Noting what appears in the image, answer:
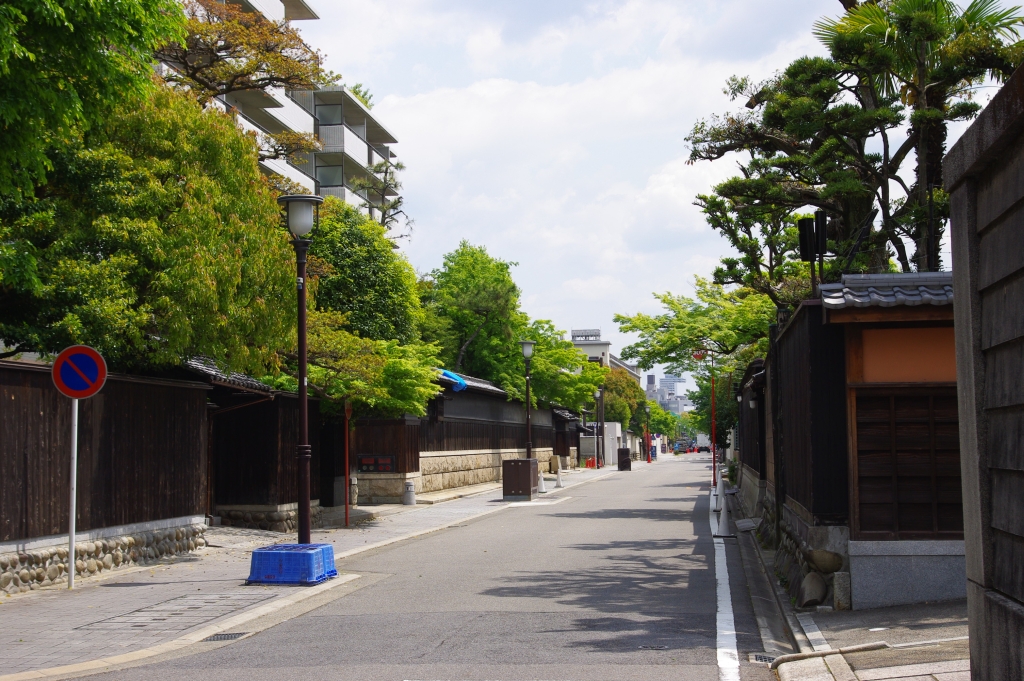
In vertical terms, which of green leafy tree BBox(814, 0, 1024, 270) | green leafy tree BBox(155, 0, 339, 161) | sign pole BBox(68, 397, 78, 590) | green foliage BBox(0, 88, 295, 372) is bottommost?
sign pole BBox(68, 397, 78, 590)

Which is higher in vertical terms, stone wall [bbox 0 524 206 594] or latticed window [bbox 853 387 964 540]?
latticed window [bbox 853 387 964 540]

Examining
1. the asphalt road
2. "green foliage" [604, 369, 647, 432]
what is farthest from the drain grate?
"green foliage" [604, 369, 647, 432]

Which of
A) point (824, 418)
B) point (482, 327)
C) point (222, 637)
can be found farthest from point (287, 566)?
point (482, 327)

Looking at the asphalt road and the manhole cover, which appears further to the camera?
the manhole cover

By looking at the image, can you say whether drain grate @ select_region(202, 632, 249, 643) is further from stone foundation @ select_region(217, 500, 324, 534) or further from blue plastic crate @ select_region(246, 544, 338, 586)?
stone foundation @ select_region(217, 500, 324, 534)

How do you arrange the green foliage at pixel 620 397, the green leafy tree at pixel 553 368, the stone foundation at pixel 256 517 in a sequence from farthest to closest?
the green foliage at pixel 620 397 < the green leafy tree at pixel 553 368 < the stone foundation at pixel 256 517

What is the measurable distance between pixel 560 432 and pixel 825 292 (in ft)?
182

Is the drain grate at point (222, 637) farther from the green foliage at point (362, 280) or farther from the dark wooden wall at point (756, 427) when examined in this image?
the green foliage at point (362, 280)

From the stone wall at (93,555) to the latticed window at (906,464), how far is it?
32.6 feet

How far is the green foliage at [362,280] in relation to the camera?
2967 centimetres

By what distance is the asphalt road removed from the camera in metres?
7.70

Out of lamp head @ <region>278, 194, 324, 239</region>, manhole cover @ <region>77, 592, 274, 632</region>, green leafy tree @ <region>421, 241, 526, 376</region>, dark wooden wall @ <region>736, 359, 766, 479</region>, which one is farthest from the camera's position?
green leafy tree @ <region>421, 241, 526, 376</region>

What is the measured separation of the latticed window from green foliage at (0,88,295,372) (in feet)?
30.0

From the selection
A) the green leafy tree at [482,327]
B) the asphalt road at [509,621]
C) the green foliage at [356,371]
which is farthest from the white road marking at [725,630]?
the green leafy tree at [482,327]
